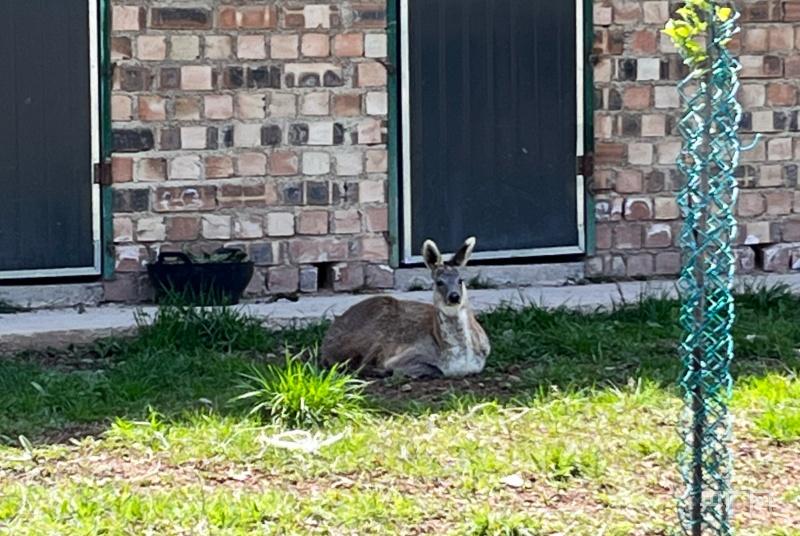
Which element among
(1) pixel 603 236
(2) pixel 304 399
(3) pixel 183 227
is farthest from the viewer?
(1) pixel 603 236

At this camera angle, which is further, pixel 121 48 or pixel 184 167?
pixel 184 167

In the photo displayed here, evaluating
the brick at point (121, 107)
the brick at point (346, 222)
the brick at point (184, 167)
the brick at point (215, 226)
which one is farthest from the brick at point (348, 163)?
the brick at point (121, 107)

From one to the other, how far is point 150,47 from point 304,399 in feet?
11.5

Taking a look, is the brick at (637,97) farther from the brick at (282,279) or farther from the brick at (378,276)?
the brick at (282,279)

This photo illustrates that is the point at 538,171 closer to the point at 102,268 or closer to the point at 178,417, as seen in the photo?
the point at 102,268

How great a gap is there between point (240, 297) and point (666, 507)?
4.55 meters

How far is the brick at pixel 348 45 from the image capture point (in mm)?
10719

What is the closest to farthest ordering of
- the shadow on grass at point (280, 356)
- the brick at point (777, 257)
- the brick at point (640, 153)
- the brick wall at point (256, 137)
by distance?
the shadow on grass at point (280, 356)
the brick wall at point (256, 137)
the brick at point (640, 153)
the brick at point (777, 257)

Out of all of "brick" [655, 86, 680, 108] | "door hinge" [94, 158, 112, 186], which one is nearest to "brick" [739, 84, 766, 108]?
"brick" [655, 86, 680, 108]

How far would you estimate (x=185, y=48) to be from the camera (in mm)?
10453

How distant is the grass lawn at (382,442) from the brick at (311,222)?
1.16m

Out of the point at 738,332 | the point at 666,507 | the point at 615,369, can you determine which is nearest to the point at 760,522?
the point at 666,507

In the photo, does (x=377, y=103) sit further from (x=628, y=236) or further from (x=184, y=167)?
(x=628, y=236)

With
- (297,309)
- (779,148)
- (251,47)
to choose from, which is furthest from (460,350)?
(779,148)
